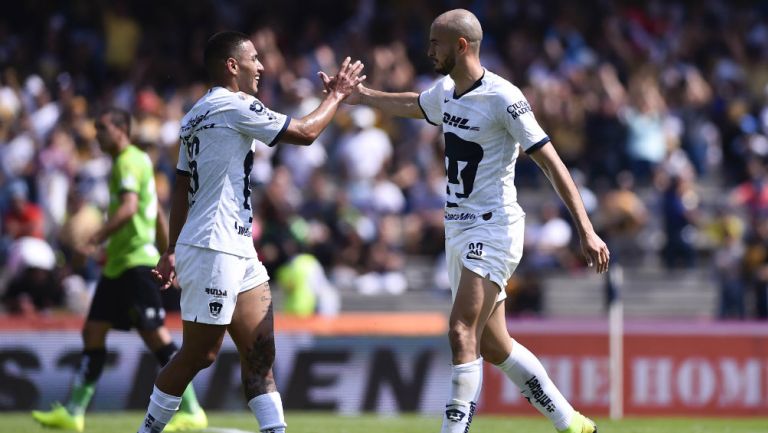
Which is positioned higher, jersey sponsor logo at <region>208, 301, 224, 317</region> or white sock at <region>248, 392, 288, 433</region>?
jersey sponsor logo at <region>208, 301, 224, 317</region>

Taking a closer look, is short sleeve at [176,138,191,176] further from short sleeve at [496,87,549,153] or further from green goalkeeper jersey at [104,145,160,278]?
green goalkeeper jersey at [104,145,160,278]

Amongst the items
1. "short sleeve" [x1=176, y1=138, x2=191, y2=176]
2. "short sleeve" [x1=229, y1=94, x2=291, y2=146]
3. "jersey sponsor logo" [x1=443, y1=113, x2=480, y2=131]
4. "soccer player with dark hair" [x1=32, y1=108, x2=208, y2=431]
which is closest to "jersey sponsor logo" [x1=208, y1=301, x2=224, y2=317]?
"short sleeve" [x1=176, y1=138, x2=191, y2=176]

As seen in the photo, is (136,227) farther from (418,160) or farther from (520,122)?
(418,160)

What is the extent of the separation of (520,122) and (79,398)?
486cm

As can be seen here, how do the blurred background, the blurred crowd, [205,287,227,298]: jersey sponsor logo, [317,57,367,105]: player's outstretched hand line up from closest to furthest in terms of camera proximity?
[205,287,227,298]: jersey sponsor logo < [317,57,367,105]: player's outstretched hand < the blurred background < the blurred crowd

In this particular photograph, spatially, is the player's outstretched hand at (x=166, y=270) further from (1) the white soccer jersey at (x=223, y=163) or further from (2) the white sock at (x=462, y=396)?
(2) the white sock at (x=462, y=396)

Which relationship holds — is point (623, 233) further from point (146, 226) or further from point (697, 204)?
point (146, 226)

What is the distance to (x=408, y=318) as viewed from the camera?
16203 millimetres

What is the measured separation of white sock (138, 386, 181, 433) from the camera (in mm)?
8312

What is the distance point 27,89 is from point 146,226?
10.2 m

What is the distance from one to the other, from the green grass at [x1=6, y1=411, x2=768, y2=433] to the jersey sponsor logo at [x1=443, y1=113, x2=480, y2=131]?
3.67 meters

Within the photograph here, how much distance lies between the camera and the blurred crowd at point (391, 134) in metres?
18.4

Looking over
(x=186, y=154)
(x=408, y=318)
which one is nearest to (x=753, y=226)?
(x=408, y=318)

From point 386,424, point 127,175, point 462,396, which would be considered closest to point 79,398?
point 127,175
